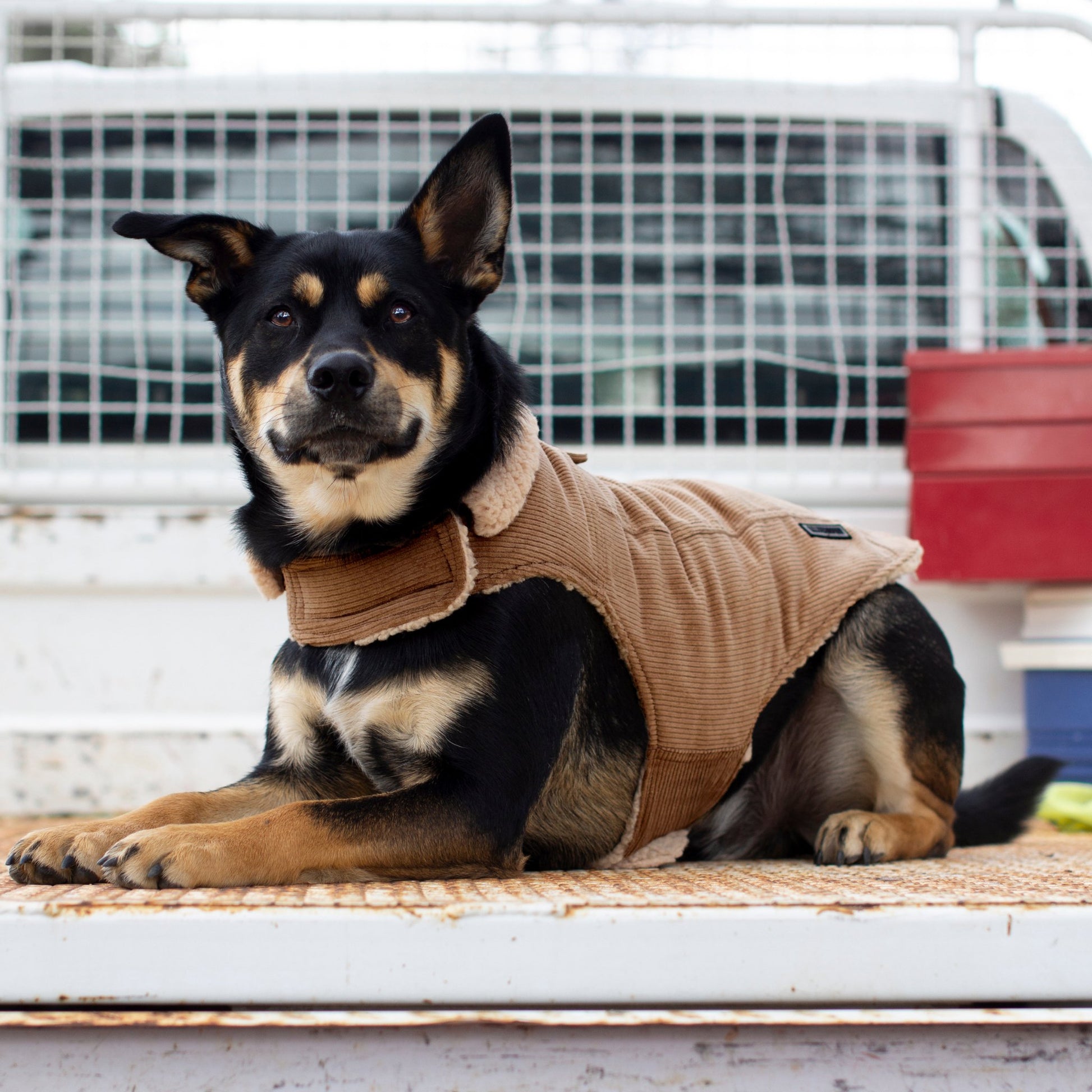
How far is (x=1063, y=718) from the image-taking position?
3271mm

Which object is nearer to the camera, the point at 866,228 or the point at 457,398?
the point at 457,398

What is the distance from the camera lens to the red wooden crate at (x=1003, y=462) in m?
3.35

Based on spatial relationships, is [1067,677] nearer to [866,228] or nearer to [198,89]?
[866,228]

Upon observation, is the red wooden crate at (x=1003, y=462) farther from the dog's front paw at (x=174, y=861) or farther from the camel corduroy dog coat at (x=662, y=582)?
the dog's front paw at (x=174, y=861)

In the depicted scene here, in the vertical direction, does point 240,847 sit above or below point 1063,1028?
above

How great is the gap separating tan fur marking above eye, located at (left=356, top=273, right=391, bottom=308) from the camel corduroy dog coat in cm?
34

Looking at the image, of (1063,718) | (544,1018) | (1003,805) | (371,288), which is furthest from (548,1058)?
(1063,718)

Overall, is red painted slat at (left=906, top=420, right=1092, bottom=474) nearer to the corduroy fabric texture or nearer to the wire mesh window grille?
the wire mesh window grille

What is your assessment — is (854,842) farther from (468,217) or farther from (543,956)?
(468,217)

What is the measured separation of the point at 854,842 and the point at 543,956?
40.5 inches

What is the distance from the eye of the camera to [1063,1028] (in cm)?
139

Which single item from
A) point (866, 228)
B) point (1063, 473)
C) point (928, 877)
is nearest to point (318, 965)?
point (928, 877)

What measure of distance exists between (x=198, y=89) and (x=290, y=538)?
93.8 inches

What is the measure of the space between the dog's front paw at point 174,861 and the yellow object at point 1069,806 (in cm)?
213
